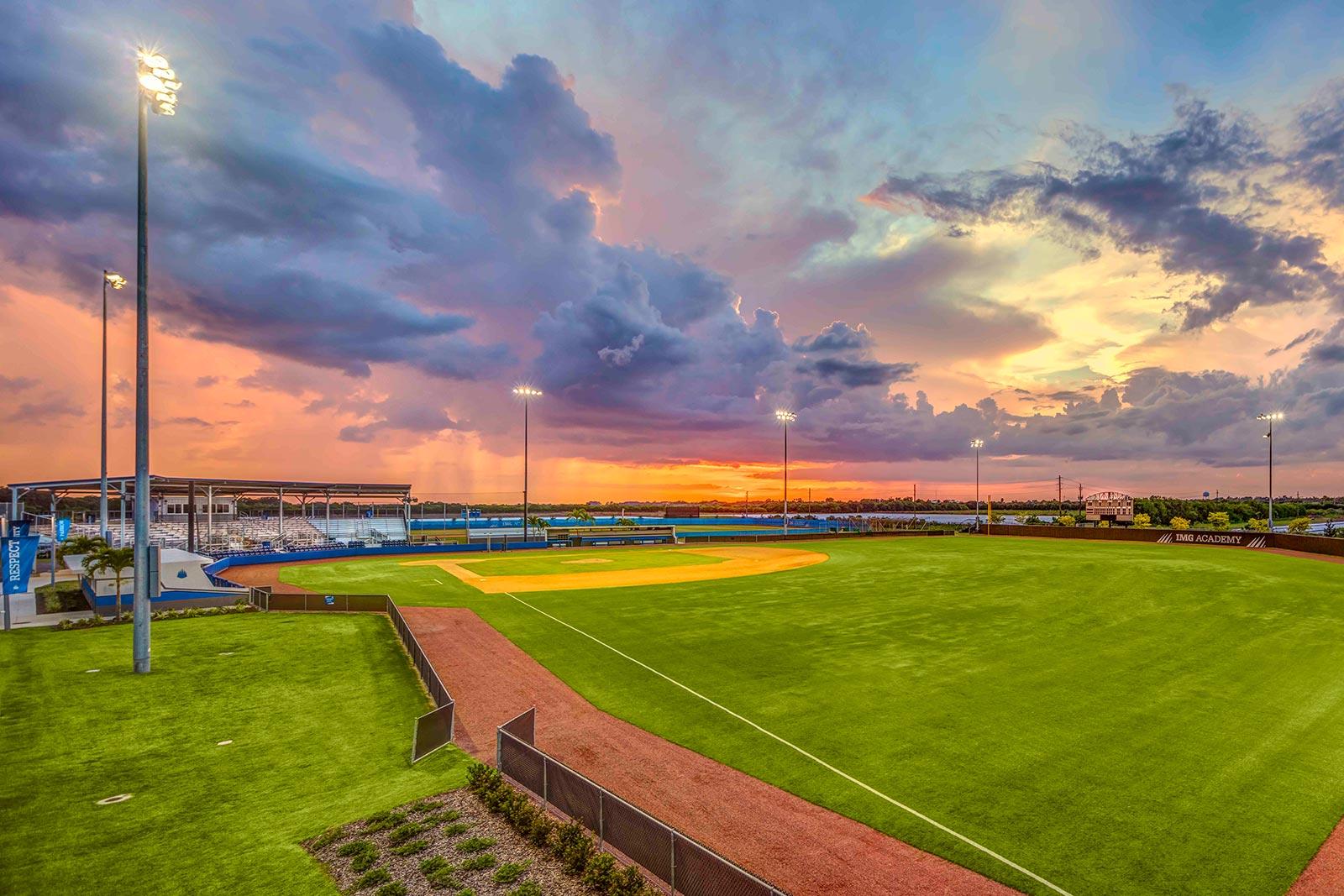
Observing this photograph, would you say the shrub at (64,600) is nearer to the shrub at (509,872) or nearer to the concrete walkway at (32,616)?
the concrete walkway at (32,616)

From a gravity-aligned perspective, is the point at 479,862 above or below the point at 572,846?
below

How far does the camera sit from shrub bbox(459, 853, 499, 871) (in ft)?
34.8

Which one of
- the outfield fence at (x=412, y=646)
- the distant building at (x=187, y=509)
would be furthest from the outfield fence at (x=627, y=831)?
the distant building at (x=187, y=509)

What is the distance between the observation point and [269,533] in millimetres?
78812

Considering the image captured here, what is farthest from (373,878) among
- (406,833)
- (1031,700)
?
(1031,700)

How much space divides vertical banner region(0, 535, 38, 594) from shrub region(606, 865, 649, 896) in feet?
112

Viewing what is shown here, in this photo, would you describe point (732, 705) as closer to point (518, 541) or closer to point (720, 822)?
point (720, 822)

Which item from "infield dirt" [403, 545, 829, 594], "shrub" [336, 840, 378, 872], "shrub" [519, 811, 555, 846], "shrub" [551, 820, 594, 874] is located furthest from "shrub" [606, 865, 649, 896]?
"infield dirt" [403, 545, 829, 594]

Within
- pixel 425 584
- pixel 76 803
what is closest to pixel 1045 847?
pixel 76 803

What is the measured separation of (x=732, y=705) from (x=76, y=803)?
618 inches

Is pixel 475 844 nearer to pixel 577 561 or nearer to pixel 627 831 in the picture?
pixel 627 831

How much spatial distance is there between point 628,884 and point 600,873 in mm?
596

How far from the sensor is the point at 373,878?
10320 mm

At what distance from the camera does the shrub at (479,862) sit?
1060cm
